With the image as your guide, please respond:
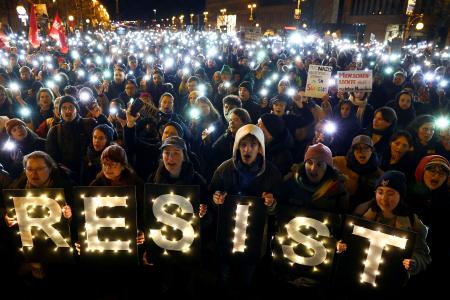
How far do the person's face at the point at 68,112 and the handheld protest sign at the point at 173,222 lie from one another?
97.6 inches

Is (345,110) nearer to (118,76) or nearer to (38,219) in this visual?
(38,219)

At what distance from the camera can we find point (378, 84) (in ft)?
34.9

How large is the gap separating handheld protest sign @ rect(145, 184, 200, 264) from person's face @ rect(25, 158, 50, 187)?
1.13 meters

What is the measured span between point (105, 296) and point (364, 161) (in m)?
3.40

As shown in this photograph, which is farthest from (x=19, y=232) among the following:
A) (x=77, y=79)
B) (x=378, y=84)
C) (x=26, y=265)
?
(x=378, y=84)

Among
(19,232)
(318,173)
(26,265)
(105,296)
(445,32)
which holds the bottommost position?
(105,296)

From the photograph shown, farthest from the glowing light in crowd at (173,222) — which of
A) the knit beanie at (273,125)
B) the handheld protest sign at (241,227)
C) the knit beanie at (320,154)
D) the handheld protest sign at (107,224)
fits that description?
the knit beanie at (273,125)

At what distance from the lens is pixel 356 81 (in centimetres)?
815

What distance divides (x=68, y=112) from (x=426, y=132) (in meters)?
5.33

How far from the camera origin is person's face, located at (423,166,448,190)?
162 inches

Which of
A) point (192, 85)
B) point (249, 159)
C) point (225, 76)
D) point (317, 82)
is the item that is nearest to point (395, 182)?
point (249, 159)

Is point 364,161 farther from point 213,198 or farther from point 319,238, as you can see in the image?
point 213,198

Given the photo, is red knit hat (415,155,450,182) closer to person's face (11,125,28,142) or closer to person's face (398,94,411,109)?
person's face (398,94,411,109)

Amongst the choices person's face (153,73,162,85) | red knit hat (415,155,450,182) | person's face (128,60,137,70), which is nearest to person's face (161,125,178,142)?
red knit hat (415,155,450,182)
